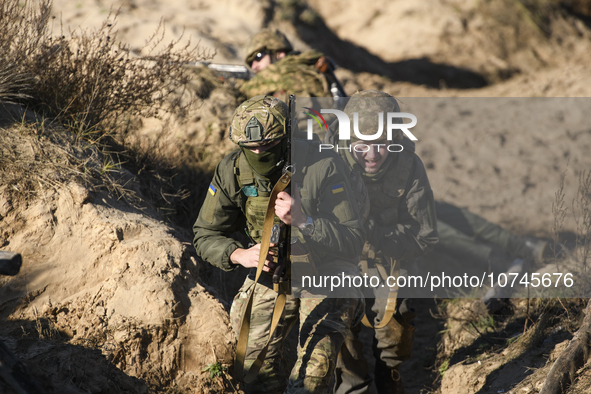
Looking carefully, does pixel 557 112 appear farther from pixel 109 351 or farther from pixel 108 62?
pixel 109 351

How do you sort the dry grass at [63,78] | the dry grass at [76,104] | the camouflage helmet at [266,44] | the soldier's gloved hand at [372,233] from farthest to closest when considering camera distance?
the camouflage helmet at [266,44] < the dry grass at [63,78] < the dry grass at [76,104] < the soldier's gloved hand at [372,233]

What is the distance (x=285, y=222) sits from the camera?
2.60 m

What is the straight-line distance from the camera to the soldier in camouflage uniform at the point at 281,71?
224 inches

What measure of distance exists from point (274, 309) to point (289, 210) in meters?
→ 0.59

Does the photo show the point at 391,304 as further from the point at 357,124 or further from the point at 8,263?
the point at 8,263

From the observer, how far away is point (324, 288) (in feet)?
9.00

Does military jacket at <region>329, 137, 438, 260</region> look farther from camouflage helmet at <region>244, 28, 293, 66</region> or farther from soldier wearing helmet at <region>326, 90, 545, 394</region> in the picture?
camouflage helmet at <region>244, 28, 293, 66</region>

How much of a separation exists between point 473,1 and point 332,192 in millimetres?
10774

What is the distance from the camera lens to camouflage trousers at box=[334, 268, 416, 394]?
3.48 metres

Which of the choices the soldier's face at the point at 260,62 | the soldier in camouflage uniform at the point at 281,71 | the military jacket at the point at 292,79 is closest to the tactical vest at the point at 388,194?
the soldier in camouflage uniform at the point at 281,71

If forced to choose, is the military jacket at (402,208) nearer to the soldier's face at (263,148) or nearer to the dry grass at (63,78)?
the soldier's face at (263,148)

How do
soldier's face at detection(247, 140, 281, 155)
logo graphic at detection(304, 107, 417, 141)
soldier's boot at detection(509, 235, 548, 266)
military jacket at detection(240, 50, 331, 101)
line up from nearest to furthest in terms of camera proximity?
soldier's face at detection(247, 140, 281, 155), logo graphic at detection(304, 107, 417, 141), soldier's boot at detection(509, 235, 548, 266), military jacket at detection(240, 50, 331, 101)

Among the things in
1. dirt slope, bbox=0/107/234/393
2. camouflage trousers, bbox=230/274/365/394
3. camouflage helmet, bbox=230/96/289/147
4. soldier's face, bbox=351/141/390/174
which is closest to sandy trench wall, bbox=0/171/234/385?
dirt slope, bbox=0/107/234/393

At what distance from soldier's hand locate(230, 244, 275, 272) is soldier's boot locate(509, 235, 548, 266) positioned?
3.50 metres
